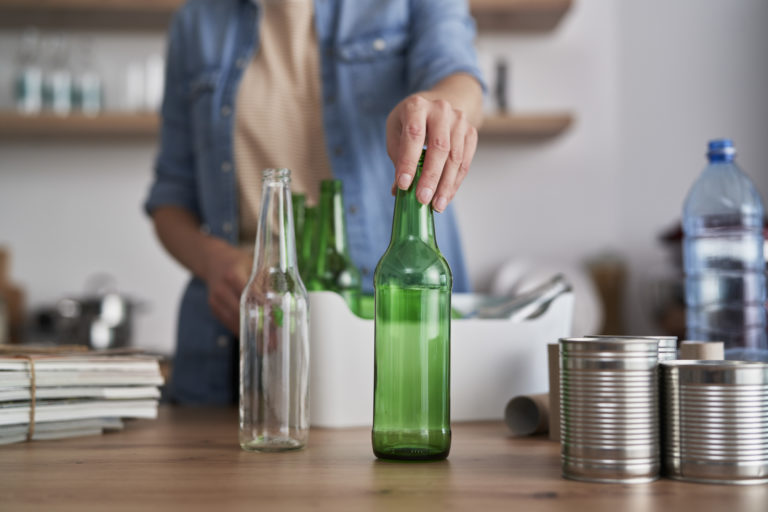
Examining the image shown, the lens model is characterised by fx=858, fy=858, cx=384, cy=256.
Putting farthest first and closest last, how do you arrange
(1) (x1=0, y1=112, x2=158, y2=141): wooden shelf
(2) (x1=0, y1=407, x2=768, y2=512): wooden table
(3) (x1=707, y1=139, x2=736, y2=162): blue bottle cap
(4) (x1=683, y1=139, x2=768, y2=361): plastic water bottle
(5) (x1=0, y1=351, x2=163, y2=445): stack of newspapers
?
(1) (x1=0, y1=112, x2=158, y2=141): wooden shelf, (4) (x1=683, y1=139, x2=768, y2=361): plastic water bottle, (3) (x1=707, y1=139, x2=736, y2=162): blue bottle cap, (5) (x1=0, y1=351, x2=163, y2=445): stack of newspapers, (2) (x1=0, y1=407, x2=768, y2=512): wooden table

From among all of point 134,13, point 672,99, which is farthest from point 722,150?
point 134,13

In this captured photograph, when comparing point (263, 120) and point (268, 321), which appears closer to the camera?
point (268, 321)

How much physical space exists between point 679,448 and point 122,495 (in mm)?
374

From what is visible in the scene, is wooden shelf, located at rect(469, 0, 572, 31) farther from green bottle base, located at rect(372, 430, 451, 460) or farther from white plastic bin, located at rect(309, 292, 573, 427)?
green bottle base, located at rect(372, 430, 451, 460)

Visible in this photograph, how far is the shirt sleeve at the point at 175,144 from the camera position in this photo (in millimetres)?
1451

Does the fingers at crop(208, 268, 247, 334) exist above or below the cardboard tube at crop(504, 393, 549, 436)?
above

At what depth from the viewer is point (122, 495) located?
0.56 m

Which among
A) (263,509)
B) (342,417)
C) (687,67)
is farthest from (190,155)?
(687,67)

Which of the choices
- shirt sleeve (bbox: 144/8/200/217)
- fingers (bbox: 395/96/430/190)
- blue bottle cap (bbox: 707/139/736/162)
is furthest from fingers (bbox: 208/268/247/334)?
blue bottle cap (bbox: 707/139/736/162)

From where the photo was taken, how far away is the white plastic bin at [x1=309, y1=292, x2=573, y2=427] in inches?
34.8

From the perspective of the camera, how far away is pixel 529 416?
0.84 metres

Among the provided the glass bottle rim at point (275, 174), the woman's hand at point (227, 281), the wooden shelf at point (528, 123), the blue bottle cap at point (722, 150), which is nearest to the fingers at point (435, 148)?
the glass bottle rim at point (275, 174)

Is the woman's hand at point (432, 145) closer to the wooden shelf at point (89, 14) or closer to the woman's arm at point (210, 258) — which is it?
the woman's arm at point (210, 258)

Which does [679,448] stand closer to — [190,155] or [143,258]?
[190,155]
